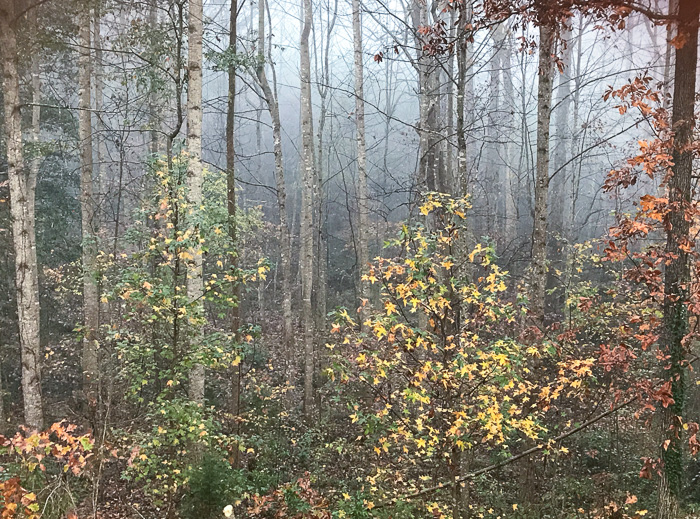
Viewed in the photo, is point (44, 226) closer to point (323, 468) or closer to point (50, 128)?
point (50, 128)

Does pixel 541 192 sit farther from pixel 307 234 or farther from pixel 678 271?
pixel 307 234

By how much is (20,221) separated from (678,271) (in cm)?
906

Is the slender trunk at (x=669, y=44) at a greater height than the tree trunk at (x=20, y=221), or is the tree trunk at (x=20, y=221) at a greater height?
the slender trunk at (x=669, y=44)

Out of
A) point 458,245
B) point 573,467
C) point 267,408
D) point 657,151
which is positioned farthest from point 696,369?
point 267,408

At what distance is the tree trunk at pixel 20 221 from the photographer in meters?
7.14

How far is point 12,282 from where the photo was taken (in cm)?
1216

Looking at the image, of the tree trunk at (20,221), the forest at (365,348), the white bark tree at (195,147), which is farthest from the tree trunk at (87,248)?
the white bark tree at (195,147)

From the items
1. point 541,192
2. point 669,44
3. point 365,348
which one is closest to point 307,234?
point 541,192

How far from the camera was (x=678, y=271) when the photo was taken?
5.42 m

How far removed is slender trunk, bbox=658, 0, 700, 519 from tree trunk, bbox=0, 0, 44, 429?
869cm

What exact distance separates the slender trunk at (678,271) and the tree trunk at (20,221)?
28.5 feet

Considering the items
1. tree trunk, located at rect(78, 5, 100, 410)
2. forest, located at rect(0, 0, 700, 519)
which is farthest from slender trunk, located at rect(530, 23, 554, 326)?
tree trunk, located at rect(78, 5, 100, 410)

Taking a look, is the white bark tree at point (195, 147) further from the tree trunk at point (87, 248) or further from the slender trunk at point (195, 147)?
the tree trunk at point (87, 248)

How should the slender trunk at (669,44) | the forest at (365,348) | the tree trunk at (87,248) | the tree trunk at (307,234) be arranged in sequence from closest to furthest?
1. the forest at (365,348)
2. the slender trunk at (669,44)
3. the tree trunk at (87,248)
4. the tree trunk at (307,234)
